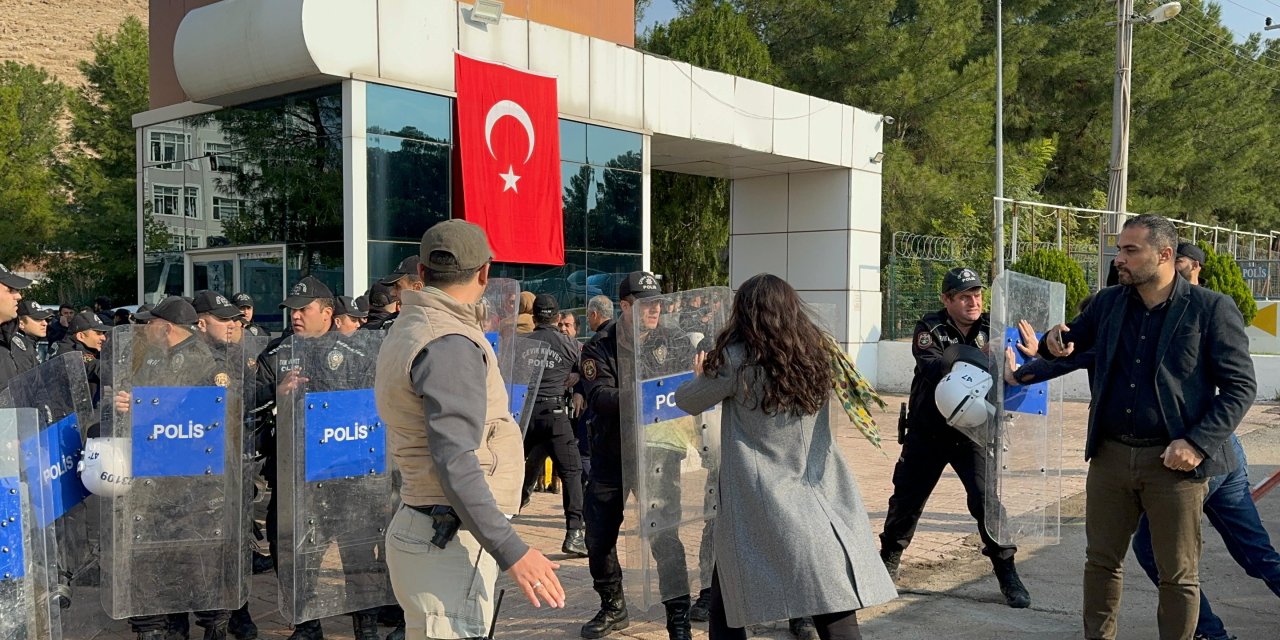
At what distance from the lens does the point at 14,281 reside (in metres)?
4.71

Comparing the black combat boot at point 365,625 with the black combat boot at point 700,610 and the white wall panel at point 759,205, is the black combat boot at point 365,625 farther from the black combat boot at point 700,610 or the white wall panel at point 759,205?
the white wall panel at point 759,205

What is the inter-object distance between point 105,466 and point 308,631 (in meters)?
1.20

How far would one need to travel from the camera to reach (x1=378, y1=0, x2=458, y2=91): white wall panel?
11.1 meters

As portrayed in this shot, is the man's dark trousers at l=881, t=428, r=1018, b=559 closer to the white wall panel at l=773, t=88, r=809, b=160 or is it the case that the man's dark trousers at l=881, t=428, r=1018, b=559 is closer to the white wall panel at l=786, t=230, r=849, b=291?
the white wall panel at l=773, t=88, r=809, b=160

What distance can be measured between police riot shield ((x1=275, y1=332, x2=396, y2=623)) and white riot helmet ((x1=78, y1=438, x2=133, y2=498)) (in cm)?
62

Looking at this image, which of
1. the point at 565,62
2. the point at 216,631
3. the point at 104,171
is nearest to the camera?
the point at 216,631

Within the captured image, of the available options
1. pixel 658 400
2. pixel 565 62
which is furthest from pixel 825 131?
pixel 658 400

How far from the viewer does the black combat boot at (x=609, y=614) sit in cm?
486

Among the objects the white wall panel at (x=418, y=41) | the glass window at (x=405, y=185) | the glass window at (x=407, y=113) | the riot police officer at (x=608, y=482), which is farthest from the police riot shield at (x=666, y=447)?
the white wall panel at (x=418, y=41)

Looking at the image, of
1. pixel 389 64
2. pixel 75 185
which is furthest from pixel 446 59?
pixel 75 185

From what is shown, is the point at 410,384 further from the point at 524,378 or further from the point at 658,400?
the point at 524,378

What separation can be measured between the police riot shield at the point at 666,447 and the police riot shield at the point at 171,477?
5.74ft

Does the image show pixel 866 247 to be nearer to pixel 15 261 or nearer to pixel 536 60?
pixel 536 60

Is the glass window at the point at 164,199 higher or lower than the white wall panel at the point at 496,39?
lower
